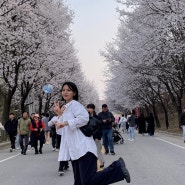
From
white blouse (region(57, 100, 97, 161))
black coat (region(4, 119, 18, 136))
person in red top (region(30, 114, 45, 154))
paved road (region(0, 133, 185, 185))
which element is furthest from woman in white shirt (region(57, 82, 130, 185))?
black coat (region(4, 119, 18, 136))

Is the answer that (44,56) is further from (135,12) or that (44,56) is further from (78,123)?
(78,123)

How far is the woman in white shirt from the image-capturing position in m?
4.82

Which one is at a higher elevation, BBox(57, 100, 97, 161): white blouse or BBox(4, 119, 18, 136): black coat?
BBox(4, 119, 18, 136): black coat

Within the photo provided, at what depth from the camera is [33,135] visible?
1653 centimetres

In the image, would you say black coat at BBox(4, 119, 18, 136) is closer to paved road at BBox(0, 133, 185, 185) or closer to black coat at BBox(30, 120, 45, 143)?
black coat at BBox(30, 120, 45, 143)

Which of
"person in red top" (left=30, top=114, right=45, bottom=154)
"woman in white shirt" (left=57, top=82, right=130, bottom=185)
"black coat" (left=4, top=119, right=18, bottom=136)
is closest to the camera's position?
"woman in white shirt" (left=57, top=82, right=130, bottom=185)

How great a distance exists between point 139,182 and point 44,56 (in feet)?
79.7

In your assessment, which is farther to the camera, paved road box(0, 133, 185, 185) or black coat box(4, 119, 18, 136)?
black coat box(4, 119, 18, 136)

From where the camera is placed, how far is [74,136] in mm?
4934

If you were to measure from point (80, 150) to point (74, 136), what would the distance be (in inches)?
7.8

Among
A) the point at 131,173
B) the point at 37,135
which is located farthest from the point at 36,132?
the point at 131,173

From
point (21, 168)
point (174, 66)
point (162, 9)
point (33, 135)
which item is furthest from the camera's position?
point (174, 66)

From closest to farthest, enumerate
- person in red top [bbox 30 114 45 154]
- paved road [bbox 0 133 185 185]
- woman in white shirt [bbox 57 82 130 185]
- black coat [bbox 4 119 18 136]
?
woman in white shirt [bbox 57 82 130 185]
paved road [bbox 0 133 185 185]
person in red top [bbox 30 114 45 154]
black coat [bbox 4 119 18 136]

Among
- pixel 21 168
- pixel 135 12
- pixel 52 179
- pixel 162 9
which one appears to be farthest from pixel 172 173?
pixel 135 12
